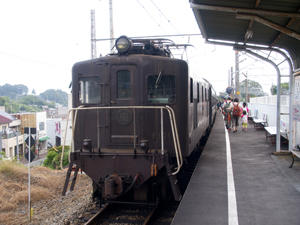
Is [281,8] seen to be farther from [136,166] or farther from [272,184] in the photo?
[136,166]

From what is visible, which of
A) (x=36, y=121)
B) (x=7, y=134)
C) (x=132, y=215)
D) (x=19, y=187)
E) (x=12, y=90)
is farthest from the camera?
(x=12, y=90)

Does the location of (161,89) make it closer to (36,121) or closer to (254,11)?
(254,11)

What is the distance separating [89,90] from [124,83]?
32.5 inches

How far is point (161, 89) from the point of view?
623 centimetres

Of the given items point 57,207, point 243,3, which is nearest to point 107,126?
point 57,207

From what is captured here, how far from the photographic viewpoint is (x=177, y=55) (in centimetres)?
817

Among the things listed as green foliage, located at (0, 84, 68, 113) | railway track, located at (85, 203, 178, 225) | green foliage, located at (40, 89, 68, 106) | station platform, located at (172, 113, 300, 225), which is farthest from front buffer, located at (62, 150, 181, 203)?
green foliage, located at (40, 89, 68, 106)

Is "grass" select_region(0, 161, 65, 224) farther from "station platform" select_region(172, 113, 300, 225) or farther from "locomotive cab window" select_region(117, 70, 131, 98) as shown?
"station platform" select_region(172, 113, 300, 225)

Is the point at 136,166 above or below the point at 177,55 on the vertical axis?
below

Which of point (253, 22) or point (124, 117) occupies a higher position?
point (253, 22)

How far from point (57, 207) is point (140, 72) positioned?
430cm

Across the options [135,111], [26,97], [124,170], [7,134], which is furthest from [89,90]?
[26,97]

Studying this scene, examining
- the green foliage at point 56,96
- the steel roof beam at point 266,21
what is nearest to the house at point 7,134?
the steel roof beam at point 266,21

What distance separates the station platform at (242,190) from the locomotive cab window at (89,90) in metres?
2.75
